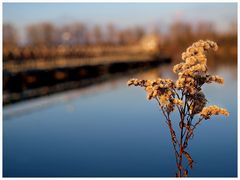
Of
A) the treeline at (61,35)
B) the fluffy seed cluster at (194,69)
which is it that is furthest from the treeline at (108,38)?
the fluffy seed cluster at (194,69)

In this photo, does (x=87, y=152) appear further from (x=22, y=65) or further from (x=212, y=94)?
(x=22, y=65)

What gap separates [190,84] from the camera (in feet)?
8.30

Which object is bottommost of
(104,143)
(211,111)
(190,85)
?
(104,143)

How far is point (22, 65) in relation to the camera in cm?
2112

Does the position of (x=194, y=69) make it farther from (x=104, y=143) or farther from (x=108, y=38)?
(x=108, y=38)

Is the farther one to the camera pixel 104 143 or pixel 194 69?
pixel 104 143

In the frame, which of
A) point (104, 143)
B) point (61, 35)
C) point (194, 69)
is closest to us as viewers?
point (194, 69)

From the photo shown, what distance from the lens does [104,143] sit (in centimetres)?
739

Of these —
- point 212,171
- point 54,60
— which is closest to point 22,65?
point 54,60

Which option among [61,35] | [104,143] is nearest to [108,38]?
[61,35]

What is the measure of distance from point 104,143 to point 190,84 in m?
4.95

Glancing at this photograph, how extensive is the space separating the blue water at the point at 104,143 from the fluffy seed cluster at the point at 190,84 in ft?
9.94

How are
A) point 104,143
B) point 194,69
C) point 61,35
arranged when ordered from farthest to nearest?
point 61,35, point 104,143, point 194,69

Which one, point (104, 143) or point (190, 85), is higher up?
point (190, 85)
